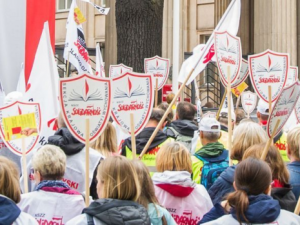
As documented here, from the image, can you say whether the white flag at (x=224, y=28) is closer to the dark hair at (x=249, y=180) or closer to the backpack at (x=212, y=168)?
the backpack at (x=212, y=168)

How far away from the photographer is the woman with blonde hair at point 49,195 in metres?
5.17

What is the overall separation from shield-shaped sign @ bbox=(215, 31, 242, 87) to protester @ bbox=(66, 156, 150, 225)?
3582 millimetres

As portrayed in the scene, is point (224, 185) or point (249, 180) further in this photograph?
point (224, 185)

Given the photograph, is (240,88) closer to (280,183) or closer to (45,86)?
(45,86)

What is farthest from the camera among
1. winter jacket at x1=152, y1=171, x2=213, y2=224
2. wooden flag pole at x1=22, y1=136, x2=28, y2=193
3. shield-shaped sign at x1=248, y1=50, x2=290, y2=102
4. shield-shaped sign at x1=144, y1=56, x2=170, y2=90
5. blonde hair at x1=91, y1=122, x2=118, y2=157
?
shield-shaped sign at x1=144, y1=56, x2=170, y2=90

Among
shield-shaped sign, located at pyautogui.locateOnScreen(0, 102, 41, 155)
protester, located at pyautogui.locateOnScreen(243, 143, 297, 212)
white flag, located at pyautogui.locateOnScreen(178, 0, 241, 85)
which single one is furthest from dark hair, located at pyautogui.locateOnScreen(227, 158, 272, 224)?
white flag, located at pyautogui.locateOnScreen(178, 0, 241, 85)

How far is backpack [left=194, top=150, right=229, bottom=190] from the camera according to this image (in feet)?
20.2

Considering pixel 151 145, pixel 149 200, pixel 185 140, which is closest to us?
pixel 149 200

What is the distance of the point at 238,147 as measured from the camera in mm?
5750

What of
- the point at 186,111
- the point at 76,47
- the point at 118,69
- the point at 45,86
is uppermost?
the point at 76,47

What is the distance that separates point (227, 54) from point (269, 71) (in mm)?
565

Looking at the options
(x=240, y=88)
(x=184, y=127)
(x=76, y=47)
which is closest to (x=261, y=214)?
(x=184, y=127)

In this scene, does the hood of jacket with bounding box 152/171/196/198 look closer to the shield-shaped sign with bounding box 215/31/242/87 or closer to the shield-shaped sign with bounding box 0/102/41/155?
the shield-shaped sign with bounding box 0/102/41/155

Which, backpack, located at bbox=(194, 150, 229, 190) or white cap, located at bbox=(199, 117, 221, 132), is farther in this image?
white cap, located at bbox=(199, 117, 221, 132)
